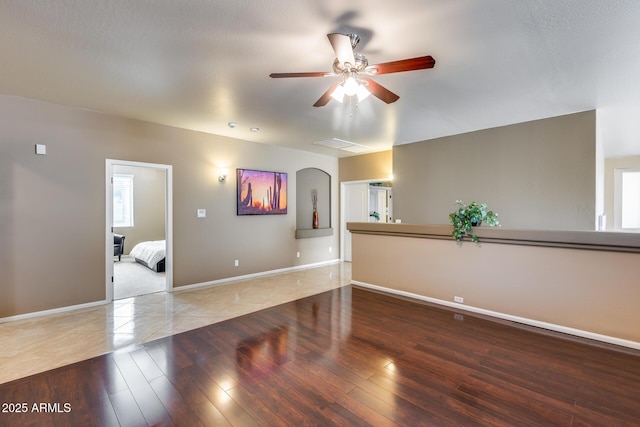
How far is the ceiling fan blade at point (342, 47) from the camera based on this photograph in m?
1.95

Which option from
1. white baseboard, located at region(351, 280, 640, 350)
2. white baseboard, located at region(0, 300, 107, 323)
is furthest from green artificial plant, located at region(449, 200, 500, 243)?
white baseboard, located at region(0, 300, 107, 323)

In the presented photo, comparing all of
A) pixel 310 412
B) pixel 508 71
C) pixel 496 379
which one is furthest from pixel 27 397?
pixel 508 71

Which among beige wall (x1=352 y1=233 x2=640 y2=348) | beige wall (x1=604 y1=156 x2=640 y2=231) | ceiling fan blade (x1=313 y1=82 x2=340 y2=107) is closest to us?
ceiling fan blade (x1=313 y1=82 x2=340 y2=107)

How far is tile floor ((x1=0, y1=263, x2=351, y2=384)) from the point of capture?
263 cm

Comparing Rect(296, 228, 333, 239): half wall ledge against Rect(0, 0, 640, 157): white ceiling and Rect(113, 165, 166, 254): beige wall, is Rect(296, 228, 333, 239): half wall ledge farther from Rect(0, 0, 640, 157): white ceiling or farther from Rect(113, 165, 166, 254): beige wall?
Rect(113, 165, 166, 254): beige wall

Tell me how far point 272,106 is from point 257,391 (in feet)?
10.3

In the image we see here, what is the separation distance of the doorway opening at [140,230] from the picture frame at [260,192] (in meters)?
1.25

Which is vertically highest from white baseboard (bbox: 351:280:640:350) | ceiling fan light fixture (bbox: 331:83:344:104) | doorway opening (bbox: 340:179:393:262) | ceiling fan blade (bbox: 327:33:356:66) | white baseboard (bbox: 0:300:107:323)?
ceiling fan blade (bbox: 327:33:356:66)

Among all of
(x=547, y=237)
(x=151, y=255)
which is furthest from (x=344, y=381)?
(x=151, y=255)

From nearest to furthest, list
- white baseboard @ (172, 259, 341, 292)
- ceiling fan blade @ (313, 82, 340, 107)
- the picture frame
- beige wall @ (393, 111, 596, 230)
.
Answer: ceiling fan blade @ (313, 82, 340, 107)
beige wall @ (393, 111, 596, 230)
white baseboard @ (172, 259, 341, 292)
the picture frame

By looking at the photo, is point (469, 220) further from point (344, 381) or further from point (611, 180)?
point (611, 180)

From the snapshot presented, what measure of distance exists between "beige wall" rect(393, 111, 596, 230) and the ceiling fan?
3007 millimetres

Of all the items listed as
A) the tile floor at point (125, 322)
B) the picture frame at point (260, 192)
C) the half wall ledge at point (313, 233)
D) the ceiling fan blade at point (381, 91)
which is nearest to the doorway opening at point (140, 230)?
the tile floor at point (125, 322)

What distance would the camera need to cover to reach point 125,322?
3.42 m
